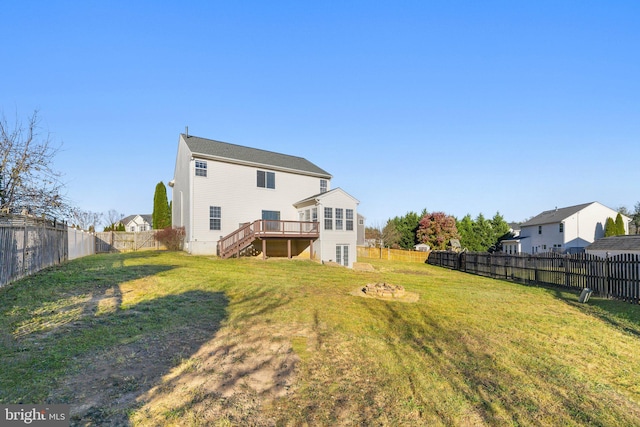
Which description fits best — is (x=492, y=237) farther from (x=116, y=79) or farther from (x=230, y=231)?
(x=116, y=79)

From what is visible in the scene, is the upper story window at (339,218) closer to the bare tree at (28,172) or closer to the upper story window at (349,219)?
the upper story window at (349,219)

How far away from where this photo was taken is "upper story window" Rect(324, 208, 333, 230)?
21938 millimetres

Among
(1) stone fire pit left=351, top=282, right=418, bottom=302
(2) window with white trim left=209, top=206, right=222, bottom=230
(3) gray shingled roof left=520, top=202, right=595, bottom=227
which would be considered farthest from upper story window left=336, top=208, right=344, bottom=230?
(3) gray shingled roof left=520, top=202, right=595, bottom=227

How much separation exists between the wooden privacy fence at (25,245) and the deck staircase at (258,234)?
8.34 metres

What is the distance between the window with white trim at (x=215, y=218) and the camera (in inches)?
824

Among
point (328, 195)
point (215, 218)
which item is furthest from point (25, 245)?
point (328, 195)

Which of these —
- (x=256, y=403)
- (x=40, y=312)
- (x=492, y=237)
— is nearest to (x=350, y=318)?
(x=256, y=403)

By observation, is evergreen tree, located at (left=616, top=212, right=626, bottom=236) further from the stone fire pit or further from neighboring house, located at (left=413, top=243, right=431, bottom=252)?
the stone fire pit

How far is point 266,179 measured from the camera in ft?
77.2

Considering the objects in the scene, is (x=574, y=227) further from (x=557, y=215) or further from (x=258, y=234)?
(x=258, y=234)

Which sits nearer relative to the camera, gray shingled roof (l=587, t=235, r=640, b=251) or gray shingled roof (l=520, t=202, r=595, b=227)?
gray shingled roof (l=587, t=235, r=640, b=251)

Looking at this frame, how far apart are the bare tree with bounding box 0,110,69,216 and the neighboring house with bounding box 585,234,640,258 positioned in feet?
93.9

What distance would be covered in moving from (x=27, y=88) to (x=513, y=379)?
17.1 meters

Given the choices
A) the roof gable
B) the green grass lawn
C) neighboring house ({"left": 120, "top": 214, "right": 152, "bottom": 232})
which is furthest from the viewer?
neighboring house ({"left": 120, "top": 214, "right": 152, "bottom": 232})
